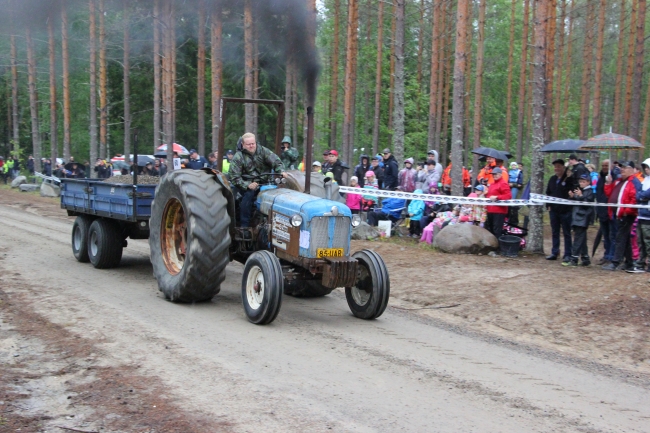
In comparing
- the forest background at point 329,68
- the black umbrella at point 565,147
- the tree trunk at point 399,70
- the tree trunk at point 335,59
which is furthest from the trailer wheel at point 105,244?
the tree trunk at point 335,59

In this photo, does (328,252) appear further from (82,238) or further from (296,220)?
(82,238)

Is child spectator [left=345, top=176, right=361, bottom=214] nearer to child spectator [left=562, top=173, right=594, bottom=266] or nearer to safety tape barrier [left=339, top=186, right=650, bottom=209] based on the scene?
safety tape barrier [left=339, top=186, right=650, bottom=209]

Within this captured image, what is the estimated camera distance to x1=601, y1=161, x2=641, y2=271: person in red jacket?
1066 cm

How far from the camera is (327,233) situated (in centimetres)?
742

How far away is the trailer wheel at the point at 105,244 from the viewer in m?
10.4

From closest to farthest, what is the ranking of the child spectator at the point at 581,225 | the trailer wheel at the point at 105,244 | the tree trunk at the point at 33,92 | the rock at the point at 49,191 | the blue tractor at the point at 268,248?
the blue tractor at the point at 268,248 < the trailer wheel at the point at 105,244 < the child spectator at the point at 581,225 < the rock at the point at 49,191 < the tree trunk at the point at 33,92

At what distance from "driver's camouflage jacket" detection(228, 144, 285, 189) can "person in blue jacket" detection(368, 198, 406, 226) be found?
7.43 meters

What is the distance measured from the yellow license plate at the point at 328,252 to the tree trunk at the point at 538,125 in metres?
6.24

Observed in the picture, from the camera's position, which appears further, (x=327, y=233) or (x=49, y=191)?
(x=49, y=191)

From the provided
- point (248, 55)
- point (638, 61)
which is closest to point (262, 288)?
point (248, 55)

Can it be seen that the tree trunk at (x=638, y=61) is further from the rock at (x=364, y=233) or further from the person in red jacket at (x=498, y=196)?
the rock at (x=364, y=233)

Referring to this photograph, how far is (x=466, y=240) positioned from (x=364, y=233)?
104 inches

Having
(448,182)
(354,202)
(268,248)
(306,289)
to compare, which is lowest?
(306,289)

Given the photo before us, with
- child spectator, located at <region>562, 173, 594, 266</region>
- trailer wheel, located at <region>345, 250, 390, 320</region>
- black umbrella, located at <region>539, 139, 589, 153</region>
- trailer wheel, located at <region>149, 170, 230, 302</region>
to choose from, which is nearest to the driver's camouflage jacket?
trailer wheel, located at <region>149, 170, 230, 302</region>
